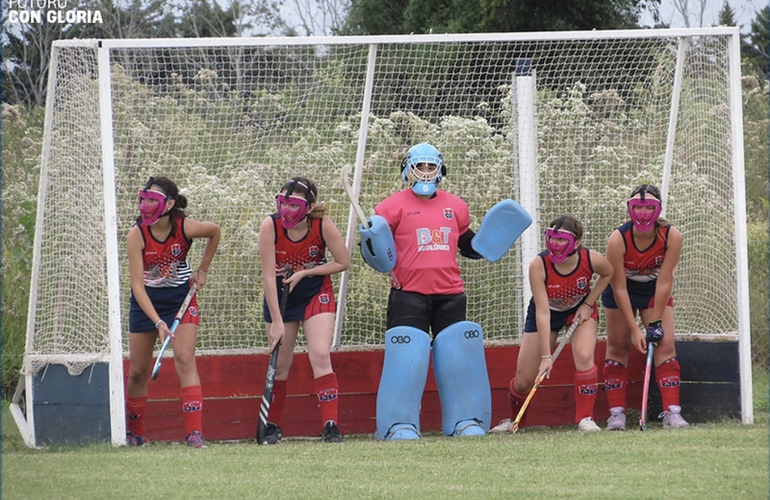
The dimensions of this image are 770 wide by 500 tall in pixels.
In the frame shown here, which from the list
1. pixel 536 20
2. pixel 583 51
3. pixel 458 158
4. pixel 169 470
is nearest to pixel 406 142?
pixel 458 158

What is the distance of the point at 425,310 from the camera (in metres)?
5.81

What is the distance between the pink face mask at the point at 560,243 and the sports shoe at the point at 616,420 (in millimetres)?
958

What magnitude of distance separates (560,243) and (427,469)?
5.66ft

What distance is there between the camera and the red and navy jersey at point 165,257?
560 centimetres

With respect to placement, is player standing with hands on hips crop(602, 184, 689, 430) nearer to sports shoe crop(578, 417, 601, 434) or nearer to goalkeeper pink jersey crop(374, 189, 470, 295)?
sports shoe crop(578, 417, 601, 434)

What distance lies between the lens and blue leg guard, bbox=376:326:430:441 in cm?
567

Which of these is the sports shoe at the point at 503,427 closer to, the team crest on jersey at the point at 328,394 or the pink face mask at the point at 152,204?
the team crest on jersey at the point at 328,394

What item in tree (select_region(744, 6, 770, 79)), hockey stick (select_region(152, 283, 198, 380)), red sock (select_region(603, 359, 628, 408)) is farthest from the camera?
tree (select_region(744, 6, 770, 79))

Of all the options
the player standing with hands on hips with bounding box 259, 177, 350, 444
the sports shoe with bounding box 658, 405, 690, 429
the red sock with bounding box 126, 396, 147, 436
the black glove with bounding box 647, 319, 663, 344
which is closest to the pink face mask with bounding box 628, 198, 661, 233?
the black glove with bounding box 647, 319, 663, 344

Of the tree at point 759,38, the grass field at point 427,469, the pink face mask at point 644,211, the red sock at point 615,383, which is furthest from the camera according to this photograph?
the tree at point 759,38

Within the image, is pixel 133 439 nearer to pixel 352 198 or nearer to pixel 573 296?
pixel 352 198

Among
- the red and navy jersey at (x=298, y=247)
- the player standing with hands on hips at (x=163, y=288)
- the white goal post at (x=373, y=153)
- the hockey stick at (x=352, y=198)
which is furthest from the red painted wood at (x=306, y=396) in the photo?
the hockey stick at (x=352, y=198)

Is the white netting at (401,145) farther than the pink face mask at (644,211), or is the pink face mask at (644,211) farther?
the white netting at (401,145)

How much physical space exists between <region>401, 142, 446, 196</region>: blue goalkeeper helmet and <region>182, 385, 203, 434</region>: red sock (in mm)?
1626
